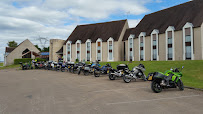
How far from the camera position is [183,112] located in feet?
19.2

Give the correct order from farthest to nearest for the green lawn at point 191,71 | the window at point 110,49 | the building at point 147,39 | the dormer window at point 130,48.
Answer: the window at point 110,49 → the dormer window at point 130,48 → the building at point 147,39 → the green lawn at point 191,71

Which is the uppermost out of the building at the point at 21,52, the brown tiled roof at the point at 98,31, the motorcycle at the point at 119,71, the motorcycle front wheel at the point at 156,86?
the brown tiled roof at the point at 98,31

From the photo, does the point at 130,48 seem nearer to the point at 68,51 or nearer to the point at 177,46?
the point at 177,46

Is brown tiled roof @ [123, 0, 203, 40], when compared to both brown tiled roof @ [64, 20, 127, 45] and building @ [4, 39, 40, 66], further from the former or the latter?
building @ [4, 39, 40, 66]

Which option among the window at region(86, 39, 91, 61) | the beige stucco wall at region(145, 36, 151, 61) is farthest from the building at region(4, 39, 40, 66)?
the beige stucco wall at region(145, 36, 151, 61)

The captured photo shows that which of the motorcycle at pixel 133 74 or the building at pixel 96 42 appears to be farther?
the building at pixel 96 42

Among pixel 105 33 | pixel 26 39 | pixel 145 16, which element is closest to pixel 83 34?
pixel 105 33

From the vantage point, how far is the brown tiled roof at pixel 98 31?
4814cm

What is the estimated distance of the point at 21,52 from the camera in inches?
2539

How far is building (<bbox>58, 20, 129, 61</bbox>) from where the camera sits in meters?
46.8

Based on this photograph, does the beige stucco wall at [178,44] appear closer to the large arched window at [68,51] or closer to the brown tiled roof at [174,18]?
the brown tiled roof at [174,18]

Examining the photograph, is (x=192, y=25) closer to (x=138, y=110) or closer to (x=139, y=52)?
(x=139, y=52)

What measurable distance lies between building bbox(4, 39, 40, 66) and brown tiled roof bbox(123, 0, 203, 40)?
4003 centimetres

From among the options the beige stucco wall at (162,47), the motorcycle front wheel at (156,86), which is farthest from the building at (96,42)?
the motorcycle front wheel at (156,86)
